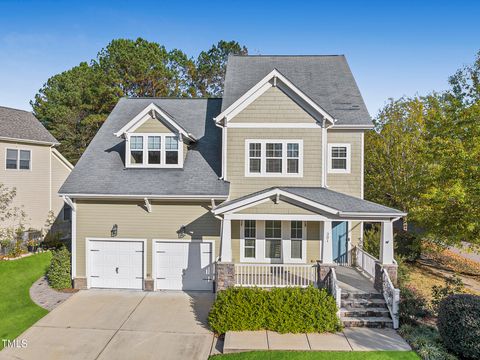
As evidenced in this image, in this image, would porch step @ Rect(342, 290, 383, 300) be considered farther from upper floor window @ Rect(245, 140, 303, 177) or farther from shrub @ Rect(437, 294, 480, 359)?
upper floor window @ Rect(245, 140, 303, 177)

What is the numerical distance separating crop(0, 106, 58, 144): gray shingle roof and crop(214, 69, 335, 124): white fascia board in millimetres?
14471

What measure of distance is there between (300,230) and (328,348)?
5258 mm

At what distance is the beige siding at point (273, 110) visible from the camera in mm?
13609

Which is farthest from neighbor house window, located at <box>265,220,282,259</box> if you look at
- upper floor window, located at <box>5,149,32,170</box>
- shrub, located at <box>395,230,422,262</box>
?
upper floor window, located at <box>5,149,32,170</box>

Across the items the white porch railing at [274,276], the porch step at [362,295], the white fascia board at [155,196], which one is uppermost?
the white fascia board at [155,196]

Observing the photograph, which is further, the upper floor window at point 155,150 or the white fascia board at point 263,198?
the upper floor window at point 155,150

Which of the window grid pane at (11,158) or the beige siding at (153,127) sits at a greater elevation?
the beige siding at (153,127)

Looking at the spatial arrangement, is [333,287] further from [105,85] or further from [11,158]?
[105,85]

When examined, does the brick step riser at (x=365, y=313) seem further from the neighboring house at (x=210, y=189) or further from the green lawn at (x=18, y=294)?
the green lawn at (x=18, y=294)

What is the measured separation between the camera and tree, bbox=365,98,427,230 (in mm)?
21234

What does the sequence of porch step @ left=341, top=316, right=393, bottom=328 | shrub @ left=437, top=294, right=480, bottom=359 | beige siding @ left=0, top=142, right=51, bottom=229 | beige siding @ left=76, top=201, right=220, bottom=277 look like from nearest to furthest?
shrub @ left=437, top=294, right=480, bottom=359 → porch step @ left=341, top=316, right=393, bottom=328 → beige siding @ left=76, top=201, right=220, bottom=277 → beige siding @ left=0, top=142, right=51, bottom=229

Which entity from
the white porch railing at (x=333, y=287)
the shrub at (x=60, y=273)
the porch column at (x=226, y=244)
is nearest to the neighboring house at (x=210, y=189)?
the shrub at (x=60, y=273)

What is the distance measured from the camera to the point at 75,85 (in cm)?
3672

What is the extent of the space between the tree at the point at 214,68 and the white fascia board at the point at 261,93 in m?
28.1
